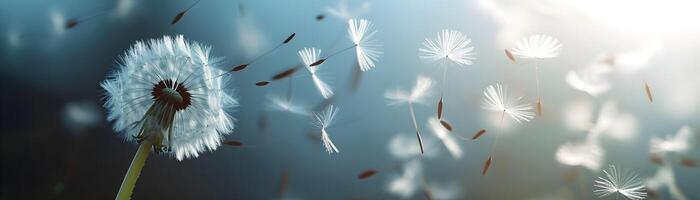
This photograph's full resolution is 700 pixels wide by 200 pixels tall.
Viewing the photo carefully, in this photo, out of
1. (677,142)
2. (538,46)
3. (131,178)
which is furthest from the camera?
(677,142)

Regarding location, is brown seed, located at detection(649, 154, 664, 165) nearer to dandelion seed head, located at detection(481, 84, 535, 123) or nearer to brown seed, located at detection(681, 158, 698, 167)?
brown seed, located at detection(681, 158, 698, 167)

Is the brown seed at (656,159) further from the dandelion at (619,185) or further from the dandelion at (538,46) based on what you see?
the dandelion at (538,46)

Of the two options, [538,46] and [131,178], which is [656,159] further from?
[131,178]

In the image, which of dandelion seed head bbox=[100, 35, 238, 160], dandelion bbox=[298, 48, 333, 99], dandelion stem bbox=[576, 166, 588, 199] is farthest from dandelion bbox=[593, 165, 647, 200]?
dandelion seed head bbox=[100, 35, 238, 160]

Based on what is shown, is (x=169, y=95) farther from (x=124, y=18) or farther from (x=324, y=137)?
(x=124, y=18)

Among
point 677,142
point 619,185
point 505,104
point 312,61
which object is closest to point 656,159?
point 677,142

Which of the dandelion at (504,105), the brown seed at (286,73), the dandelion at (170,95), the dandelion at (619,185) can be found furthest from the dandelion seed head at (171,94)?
the dandelion at (619,185)
